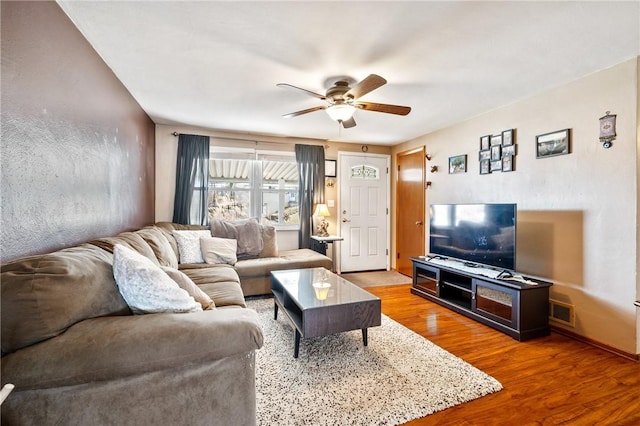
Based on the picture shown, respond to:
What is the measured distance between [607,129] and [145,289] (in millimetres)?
3533

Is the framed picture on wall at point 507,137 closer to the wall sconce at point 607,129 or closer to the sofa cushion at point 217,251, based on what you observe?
the wall sconce at point 607,129

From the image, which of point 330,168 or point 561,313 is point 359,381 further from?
point 330,168

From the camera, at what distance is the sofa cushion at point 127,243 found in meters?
1.76

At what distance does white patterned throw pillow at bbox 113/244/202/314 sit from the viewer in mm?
1324

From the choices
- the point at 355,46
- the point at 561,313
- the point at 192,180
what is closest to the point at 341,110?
the point at 355,46

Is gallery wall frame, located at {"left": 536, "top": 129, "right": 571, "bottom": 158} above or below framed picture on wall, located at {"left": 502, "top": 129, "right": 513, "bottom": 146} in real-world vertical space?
below

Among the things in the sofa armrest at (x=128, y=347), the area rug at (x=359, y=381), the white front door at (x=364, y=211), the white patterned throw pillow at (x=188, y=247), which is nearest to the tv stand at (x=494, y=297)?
the area rug at (x=359, y=381)

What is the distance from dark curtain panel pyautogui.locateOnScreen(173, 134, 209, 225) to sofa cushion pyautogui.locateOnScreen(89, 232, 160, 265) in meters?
1.97

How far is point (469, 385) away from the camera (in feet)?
5.98

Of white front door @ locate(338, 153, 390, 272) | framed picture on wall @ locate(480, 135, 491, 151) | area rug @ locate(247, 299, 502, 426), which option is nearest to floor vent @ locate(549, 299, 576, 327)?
area rug @ locate(247, 299, 502, 426)

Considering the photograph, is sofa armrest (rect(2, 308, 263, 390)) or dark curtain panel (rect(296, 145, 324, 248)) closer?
sofa armrest (rect(2, 308, 263, 390))

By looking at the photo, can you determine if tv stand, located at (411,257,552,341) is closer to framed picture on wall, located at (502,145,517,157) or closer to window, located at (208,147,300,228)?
framed picture on wall, located at (502,145,517,157)

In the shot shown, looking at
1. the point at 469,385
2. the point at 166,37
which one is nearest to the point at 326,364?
the point at 469,385

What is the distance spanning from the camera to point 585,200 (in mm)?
2510
